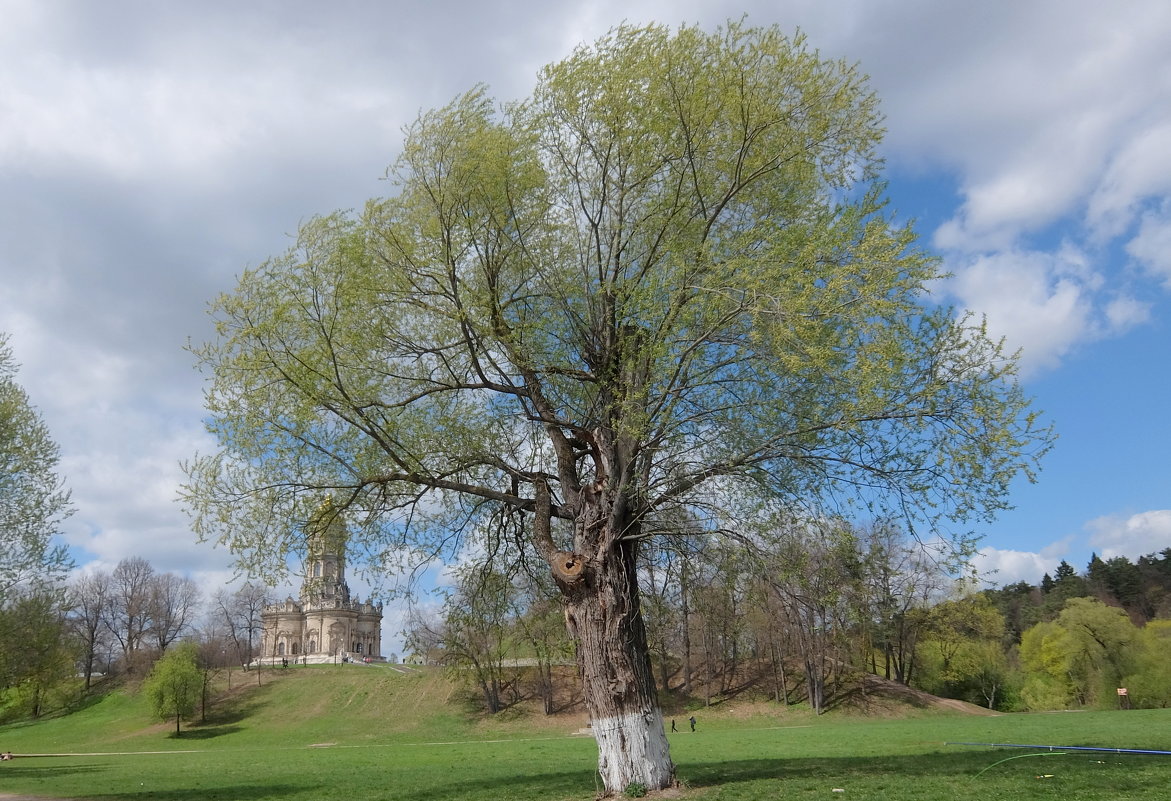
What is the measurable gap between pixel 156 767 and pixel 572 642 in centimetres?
2281

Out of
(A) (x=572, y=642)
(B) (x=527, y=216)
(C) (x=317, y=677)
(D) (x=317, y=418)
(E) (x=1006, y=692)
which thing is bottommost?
(E) (x=1006, y=692)

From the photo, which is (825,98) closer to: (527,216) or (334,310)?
(527,216)

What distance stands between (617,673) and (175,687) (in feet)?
166

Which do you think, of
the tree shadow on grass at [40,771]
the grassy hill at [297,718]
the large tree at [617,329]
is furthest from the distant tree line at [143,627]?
the large tree at [617,329]

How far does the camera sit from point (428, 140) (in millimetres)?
12406

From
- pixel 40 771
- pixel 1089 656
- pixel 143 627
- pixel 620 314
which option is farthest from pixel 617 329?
pixel 143 627

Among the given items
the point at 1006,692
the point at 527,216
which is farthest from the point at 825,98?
the point at 1006,692

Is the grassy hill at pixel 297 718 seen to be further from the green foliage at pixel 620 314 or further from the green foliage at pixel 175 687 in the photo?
the green foliage at pixel 620 314

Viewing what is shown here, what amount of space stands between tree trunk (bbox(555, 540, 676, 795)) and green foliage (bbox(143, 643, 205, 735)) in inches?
1958

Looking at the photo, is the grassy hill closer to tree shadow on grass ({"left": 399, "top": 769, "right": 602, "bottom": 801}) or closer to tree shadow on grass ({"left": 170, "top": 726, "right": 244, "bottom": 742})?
tree shadow on grass ({"left": 170, "top": 726, "right": 244, "bottom": 742})

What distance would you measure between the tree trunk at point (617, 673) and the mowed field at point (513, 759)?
0.79m

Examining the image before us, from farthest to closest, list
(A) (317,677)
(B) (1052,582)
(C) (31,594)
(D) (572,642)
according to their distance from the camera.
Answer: (B) (1052,582)
(A) (317,677)
(C) (31,594)
(D) (572,642)

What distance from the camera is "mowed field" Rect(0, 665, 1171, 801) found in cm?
1207

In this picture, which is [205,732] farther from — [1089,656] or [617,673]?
[1089,656]
